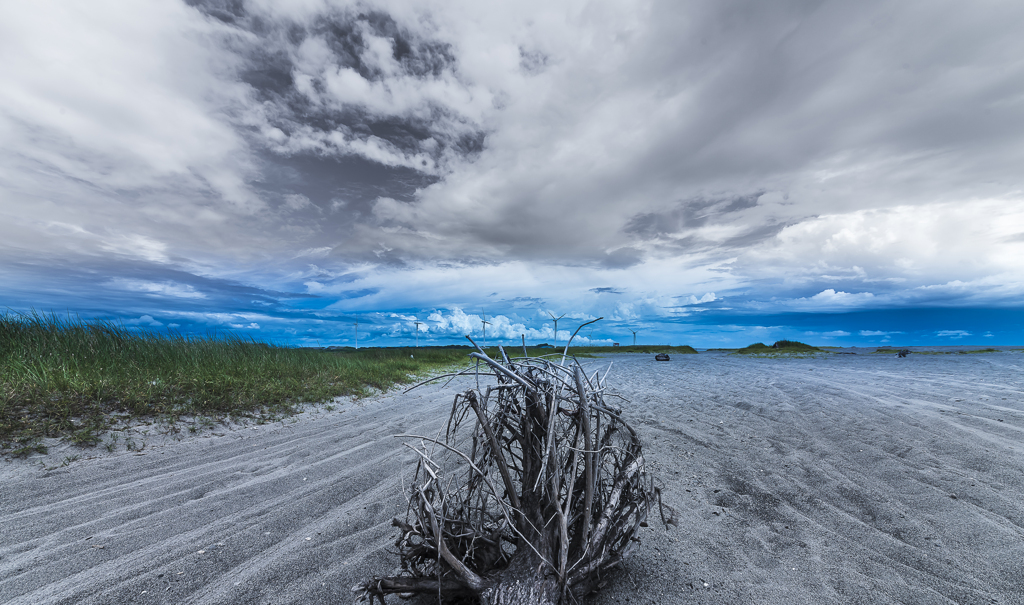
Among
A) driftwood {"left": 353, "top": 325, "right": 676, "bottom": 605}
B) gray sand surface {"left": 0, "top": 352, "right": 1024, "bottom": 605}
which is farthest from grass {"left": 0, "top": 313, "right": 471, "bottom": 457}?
driftwood {"left": 353, "top": 325, "right": 676, "bottom": 605}

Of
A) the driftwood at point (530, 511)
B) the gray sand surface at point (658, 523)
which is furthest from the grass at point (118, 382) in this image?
the driftwood at point (530, 511)

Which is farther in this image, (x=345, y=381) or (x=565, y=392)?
(x=345, y=381)

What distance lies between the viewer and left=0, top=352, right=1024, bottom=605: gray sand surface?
10.0ft

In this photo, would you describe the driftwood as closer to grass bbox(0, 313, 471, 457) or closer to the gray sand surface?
the gray sand surface

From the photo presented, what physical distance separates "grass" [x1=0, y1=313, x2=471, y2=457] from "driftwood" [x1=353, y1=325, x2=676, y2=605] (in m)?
6.58

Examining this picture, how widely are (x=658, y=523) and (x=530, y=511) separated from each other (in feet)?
6.75

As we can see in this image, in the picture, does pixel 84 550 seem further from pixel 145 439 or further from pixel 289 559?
pixel 145 439

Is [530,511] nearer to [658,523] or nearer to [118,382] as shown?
[658,523]

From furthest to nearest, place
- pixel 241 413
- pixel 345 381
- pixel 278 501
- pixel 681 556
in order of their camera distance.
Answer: pixel 345 381 < pixel 241 413 < pixel 278 501 < pixel 681 556

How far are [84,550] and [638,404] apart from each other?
10.1 metres

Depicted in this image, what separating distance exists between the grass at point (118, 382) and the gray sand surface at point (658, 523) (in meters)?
1.01

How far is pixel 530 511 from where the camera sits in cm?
274

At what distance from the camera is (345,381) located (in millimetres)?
12477

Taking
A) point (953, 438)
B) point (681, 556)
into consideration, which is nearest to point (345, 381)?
point (681, 556)
